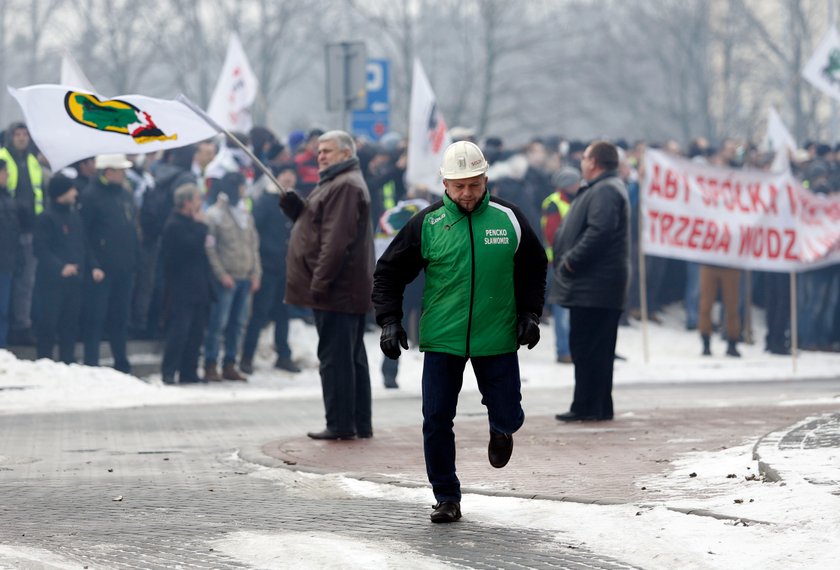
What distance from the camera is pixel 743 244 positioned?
20.2m

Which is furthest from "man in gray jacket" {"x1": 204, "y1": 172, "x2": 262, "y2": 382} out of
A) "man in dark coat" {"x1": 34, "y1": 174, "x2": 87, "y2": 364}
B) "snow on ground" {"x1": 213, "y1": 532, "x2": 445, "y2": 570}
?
"snow on ground" {"x1": 213, "y1": 532, "x2": 445, "y2": 570}

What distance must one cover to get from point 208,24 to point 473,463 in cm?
3587

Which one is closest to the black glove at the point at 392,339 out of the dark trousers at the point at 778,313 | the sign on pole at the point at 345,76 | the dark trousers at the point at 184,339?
the dark trousers at the point at 184,339

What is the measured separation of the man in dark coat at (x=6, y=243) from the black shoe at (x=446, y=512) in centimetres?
929

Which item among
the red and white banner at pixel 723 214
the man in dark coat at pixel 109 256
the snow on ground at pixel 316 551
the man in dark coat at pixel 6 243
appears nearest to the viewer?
the snow on ground at pixel 316 551

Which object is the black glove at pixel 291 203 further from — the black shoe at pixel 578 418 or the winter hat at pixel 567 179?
the winter hat at pixel 567 179

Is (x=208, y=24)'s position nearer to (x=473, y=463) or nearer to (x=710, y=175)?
(x=710, y=175)

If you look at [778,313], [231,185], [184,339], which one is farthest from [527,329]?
[778,313]

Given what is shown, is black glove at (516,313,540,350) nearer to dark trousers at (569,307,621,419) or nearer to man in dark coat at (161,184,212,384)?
dark trousers at (569,307,621,419)

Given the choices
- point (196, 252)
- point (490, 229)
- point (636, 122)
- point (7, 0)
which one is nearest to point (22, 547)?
point (490, 229)

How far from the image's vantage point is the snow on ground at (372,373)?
1535 centimetres

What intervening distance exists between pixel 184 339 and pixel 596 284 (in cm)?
594

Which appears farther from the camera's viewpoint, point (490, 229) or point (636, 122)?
point (636, 122)

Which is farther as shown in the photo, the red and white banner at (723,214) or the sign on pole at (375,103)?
the sign on pole at (375,103)
